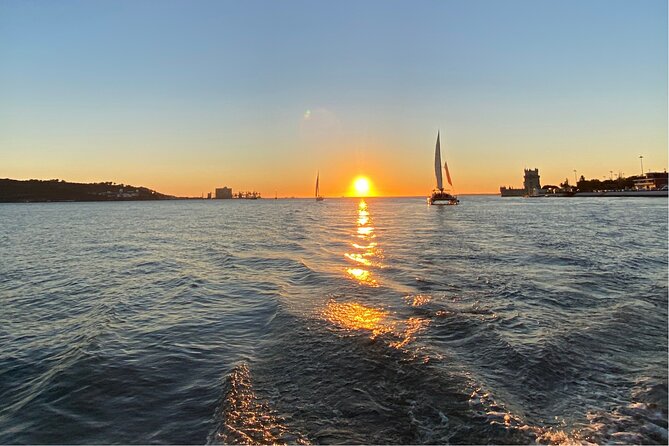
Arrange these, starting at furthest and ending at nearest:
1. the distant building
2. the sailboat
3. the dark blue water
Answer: the distant building → the sailboat → the dark blue water

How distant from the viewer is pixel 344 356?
9.34 meters

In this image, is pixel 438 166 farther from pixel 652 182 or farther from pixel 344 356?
pixel 652 182

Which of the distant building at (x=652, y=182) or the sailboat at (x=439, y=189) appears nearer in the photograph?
the sailboat at (x=439, y=189)

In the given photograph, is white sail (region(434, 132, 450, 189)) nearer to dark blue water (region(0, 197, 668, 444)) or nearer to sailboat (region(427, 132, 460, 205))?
sailboat (region(427, 132, 460, 205))

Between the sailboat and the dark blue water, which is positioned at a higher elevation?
the sailboat

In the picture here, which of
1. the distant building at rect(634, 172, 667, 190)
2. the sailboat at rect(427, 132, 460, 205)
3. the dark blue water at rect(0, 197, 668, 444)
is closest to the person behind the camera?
the dark blue water at rect(0, 197, 668, 444)

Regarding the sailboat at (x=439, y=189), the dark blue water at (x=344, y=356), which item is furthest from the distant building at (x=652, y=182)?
the dark blue water at (x=344, y=356)

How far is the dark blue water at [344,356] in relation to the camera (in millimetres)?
6555

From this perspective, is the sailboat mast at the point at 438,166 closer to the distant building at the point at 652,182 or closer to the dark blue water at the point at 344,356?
the dark blue water at the point at 344,356

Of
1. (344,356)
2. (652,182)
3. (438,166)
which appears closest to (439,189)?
(438,166)

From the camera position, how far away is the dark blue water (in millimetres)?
6555

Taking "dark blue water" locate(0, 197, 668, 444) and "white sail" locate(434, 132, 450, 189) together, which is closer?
"dark blue water" locate(0, 197, 668, 444)

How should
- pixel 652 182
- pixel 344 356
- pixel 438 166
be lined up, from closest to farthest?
pixel 344 356 < pixel 438 166 < pixel 652 182

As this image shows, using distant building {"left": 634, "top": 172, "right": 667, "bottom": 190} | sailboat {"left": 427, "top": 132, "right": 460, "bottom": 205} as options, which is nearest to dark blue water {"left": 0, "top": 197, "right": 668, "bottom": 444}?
sailboat {"left": 427, "top": 132, "right": 460, "bottom": 205}
